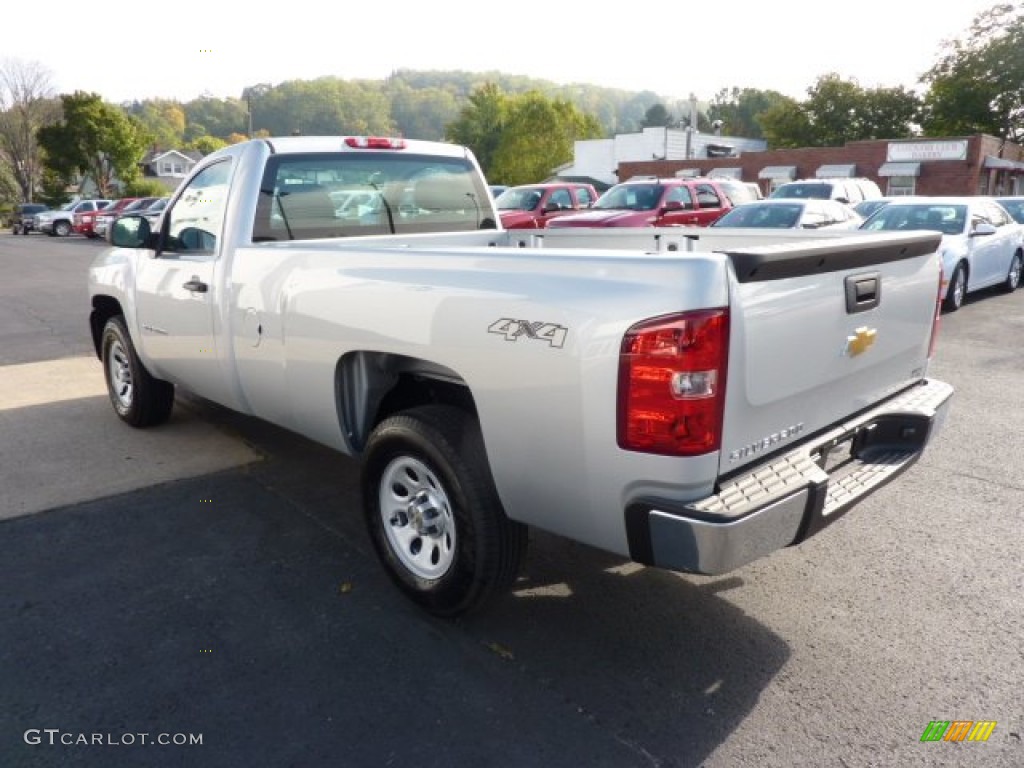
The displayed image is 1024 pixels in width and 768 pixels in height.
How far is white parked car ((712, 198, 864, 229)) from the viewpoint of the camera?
12562 millimetres

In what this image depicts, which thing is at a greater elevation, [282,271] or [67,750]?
[282,271]

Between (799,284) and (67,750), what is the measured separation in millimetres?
2810

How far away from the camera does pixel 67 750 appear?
2.57 metres

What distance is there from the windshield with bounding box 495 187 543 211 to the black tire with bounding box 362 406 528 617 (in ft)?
52.0

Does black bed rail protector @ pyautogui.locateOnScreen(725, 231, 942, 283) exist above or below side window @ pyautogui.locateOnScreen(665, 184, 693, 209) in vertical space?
above

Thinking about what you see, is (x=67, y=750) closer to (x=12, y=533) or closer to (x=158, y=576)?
(x=158, y=576)

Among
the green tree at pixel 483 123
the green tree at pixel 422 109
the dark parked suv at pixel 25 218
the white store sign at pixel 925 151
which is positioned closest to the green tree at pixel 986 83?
the white store sign at pixel 925 151

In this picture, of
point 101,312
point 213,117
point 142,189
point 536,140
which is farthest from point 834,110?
point 213,117

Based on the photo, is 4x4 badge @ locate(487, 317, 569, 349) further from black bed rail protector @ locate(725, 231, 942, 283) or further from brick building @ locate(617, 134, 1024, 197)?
brick building @ locate(617, 134, 1024, 197)

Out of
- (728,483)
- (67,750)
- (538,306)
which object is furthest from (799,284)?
(67,750)

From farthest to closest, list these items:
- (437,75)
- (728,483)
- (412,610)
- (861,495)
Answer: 1. (437,75)
2. (412,610)
3. (861,495)
4. (728,483)

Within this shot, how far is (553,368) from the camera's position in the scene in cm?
261

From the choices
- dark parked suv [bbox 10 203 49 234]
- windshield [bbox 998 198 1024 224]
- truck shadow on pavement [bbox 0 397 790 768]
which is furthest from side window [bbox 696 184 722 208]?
dark parked suv [bbox 10 203 49 234]

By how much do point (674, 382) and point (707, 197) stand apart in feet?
46.6
